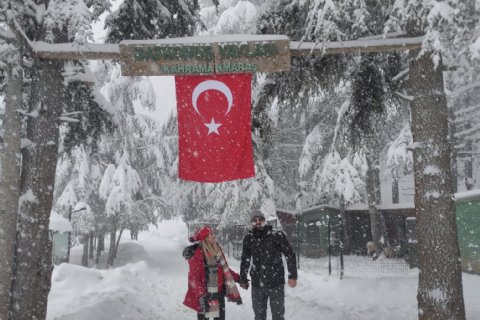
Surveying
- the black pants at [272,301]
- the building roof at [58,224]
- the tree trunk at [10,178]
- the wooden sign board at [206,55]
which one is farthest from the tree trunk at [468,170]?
the tree trunk at [10,178]

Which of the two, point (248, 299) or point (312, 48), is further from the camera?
point (248, 299)

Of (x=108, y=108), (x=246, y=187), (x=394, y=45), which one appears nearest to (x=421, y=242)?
(x=394, y=45)

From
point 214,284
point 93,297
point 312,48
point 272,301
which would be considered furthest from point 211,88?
point 93,297

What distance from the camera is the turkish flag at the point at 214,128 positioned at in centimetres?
661

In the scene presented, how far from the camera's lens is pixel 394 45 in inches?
229

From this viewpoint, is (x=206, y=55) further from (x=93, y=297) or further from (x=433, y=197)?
(x=93, y=297)

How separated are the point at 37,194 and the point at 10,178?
0.43m

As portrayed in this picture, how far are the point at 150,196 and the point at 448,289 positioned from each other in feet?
69.7

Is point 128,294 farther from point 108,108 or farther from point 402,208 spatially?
point 402,208

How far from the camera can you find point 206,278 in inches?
238

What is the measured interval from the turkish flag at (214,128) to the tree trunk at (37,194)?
6.37ft

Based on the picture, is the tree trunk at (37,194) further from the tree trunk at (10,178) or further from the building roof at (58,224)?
the building roof at (58,224)

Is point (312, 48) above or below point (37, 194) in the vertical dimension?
above

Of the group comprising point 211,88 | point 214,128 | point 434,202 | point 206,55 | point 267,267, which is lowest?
point 267,267
